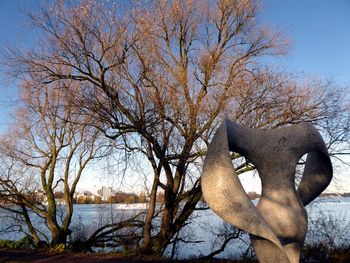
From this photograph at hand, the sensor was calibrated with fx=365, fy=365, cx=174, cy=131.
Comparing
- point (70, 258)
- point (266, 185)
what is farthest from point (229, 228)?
point (266, 185)

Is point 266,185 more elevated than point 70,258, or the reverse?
point 266,185

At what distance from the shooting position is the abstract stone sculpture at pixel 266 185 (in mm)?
5375

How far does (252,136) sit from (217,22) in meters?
5.87

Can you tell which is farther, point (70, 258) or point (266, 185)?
point (70, 258)

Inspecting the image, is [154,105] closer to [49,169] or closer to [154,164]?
[154,164]

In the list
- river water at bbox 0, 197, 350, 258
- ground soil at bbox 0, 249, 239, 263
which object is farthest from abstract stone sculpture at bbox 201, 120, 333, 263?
river water at bbox 0, 197, 350, 258

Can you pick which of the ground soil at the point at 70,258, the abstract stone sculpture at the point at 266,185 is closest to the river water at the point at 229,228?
the ground soil at the point at 70,258

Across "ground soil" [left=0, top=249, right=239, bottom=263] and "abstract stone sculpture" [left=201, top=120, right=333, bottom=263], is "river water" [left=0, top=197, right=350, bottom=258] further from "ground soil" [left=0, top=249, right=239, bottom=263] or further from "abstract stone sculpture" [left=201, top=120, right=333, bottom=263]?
"abstract stone sculpture" [left=201, top=120, right=333, bottom=263]

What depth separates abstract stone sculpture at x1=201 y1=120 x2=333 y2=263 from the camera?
538cm

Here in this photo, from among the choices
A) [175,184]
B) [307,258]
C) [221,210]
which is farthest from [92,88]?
[307,258]

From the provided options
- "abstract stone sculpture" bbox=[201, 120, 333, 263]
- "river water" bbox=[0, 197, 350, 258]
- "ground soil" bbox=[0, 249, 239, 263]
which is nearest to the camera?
"abstract stone sculpture" bbox=[201, 120, 333, 263]

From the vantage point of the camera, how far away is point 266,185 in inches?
249

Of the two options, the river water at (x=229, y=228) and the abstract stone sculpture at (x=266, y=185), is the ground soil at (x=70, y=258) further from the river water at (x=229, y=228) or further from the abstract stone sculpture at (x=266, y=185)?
the abstract stone sculpture at (x=266, y=185)

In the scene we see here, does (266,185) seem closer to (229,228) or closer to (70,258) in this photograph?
(70,258)
